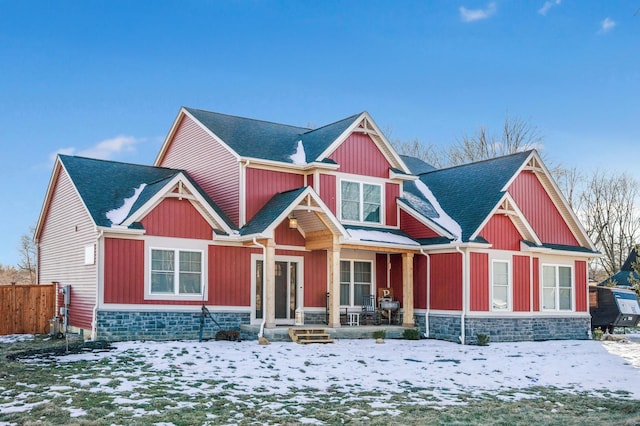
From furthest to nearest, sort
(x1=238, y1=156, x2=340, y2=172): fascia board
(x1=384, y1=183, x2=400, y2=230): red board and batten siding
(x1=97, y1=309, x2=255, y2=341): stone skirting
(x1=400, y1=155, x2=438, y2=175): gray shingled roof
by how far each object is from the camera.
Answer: (x1=400, y1=155, x2=438, y2=175): gray shingled roof, (x1=384, y1=183, x2=400, y2=230): red board and batten siding, (x1=238, y1=156, x2=340, y2=172): fascia board, (x1=97, y1=309, x2=255, y2=341): stone skirting

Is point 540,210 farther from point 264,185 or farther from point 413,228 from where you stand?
point 264,185

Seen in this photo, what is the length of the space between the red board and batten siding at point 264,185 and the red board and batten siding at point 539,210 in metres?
7.30

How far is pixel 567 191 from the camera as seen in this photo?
154ft

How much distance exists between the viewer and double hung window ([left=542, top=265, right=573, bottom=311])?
23.2 meters

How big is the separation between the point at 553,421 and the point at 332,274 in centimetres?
1001

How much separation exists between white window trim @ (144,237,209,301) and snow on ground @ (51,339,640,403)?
5.71 feet

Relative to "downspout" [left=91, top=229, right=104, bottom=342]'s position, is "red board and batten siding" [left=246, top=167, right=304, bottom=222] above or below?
above

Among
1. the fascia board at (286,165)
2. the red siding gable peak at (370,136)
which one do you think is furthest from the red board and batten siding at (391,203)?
the fascia board at (286,165)

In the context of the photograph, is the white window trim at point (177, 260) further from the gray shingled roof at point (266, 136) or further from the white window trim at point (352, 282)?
the white window trim at point (352, 282)

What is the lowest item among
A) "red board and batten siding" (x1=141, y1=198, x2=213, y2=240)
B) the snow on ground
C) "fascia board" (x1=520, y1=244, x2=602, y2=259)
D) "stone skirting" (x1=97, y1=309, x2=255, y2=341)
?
the snow on ground

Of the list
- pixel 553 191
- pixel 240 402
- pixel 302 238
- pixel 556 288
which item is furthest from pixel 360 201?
pixel 240 402

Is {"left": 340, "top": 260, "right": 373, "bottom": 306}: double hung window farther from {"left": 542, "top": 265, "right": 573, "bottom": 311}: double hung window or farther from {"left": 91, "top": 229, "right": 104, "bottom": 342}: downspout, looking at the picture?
{"left": 91, "top": 229, "right": 104, "bottom": 342}: downspout

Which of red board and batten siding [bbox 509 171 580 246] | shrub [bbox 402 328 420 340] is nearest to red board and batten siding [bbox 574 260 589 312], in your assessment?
red board and batten siding [bbox 509 171 580 246]

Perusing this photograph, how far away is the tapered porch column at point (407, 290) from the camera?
2164cm
